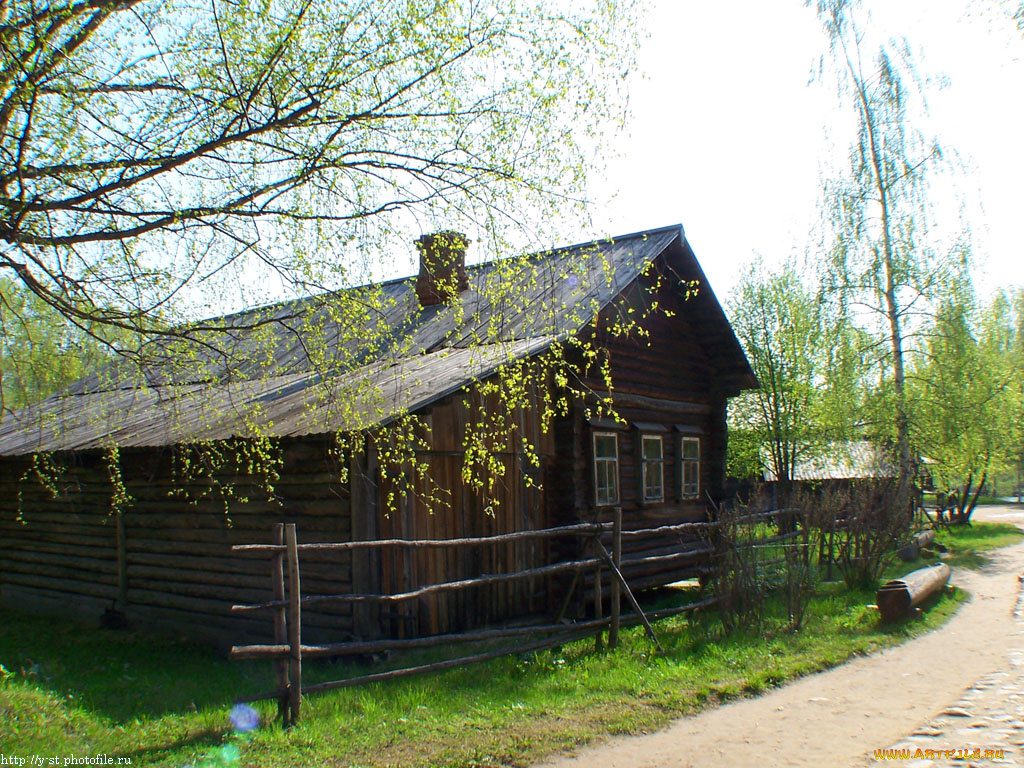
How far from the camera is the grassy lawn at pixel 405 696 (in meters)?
5.43

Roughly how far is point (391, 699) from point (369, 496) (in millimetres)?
2355

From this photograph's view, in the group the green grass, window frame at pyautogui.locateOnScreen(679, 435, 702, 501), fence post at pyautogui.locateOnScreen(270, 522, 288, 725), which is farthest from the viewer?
the green grass

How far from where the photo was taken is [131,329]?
6430mm

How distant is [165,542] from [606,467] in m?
6.32

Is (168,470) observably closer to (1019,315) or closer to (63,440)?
(63,440)

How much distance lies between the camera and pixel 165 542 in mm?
10789

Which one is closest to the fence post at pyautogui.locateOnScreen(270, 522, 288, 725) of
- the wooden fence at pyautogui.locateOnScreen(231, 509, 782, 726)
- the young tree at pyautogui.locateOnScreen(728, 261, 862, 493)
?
the wooden fence at pyautogui.locateOnScreen(231, 509, 782, 726)

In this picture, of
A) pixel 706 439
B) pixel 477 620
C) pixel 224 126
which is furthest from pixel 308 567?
pixel 706 439

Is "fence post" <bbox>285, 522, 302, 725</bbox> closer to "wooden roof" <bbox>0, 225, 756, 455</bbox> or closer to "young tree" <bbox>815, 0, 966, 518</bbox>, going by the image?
"wooden roof" <bbox>0, 225, 756, 455</bbox>

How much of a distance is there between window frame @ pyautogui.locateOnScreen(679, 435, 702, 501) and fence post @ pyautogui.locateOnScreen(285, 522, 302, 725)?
29.8 ft

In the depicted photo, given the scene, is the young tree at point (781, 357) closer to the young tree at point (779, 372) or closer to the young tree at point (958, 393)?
the young tree at point (779, 372)

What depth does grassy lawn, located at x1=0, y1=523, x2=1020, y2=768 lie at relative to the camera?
17.8 ft

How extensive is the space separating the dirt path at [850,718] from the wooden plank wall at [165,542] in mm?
4107

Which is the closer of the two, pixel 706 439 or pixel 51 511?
pixel 51 511
